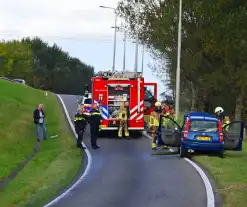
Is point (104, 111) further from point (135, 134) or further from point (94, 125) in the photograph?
point (94, 125)

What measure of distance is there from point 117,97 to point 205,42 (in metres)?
14.2

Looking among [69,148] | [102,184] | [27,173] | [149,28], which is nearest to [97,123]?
[69,148]

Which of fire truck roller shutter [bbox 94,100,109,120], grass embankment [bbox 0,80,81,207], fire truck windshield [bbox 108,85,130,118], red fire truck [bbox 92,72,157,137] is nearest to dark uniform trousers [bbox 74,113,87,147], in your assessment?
grass embankment [bbox 0,80,81,207]

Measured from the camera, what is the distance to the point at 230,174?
1599cm

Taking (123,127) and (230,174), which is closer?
(230,174)

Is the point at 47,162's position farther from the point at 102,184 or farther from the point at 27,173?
the point at 102,184

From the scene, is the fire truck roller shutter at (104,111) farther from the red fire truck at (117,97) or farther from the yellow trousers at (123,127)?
the yellow trousers at (123,127)

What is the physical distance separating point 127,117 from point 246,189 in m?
13.9

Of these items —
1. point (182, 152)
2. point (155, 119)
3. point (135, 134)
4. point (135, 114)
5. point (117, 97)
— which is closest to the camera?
point (182, 152)

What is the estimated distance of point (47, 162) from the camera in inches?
779

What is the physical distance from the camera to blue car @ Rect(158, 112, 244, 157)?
20.0 m

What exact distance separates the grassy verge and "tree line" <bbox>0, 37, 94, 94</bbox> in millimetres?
88190

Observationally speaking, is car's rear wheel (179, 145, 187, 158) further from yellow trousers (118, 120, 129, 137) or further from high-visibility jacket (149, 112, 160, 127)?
yellow trousers (118, 120, 129, 137)

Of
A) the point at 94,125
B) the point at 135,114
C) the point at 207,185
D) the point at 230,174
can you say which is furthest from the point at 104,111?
the point at 207,185
